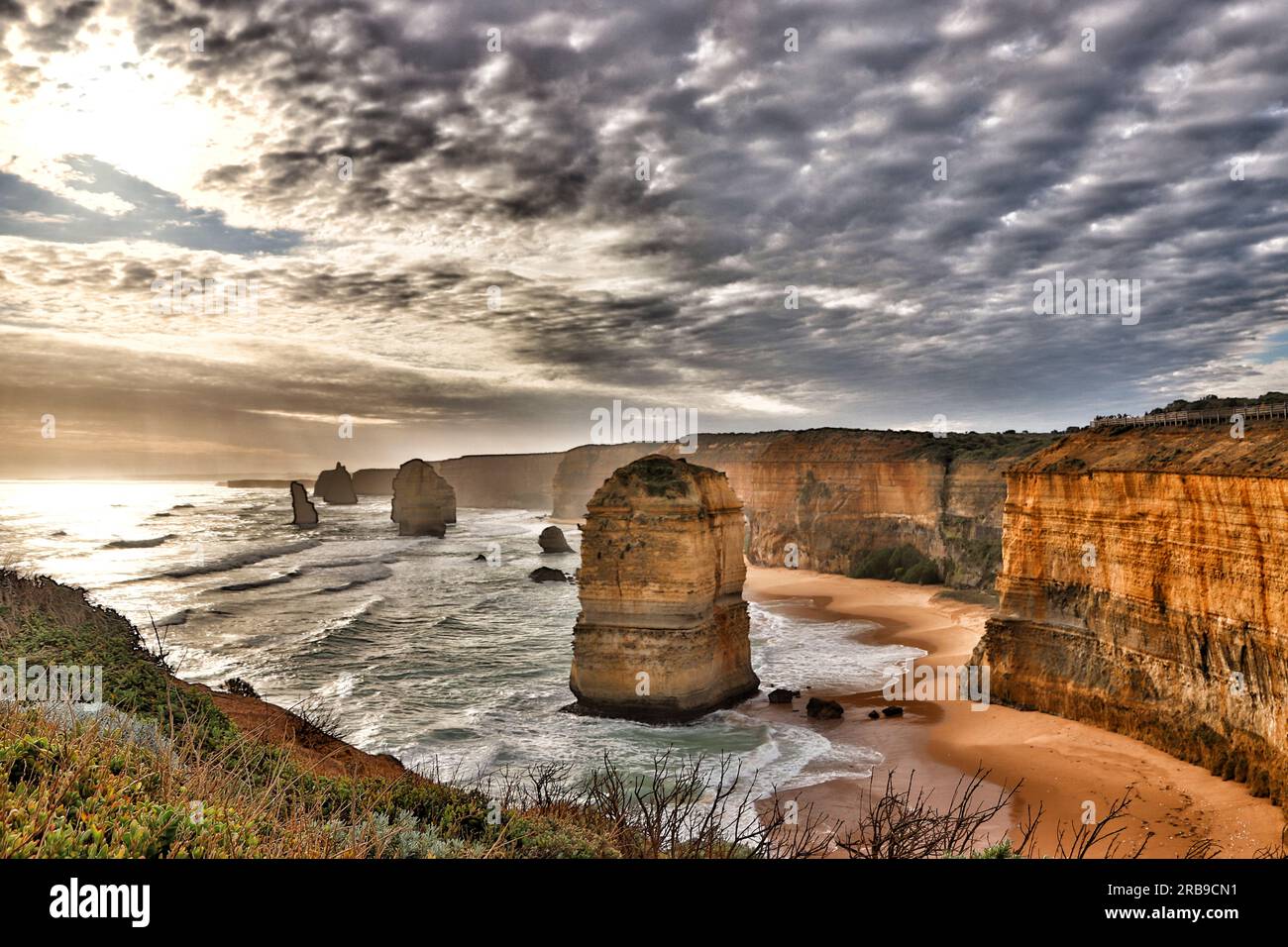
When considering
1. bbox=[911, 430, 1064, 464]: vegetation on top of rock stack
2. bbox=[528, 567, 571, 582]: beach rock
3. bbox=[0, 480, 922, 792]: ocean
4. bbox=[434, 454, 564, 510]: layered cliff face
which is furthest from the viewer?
bbox=[434, 454, 564, 510]: layered cliff face

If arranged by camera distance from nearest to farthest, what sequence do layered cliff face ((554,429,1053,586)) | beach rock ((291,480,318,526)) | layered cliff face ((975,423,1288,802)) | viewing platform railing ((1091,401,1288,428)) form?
layered cliff face ((975,423,1288,802)) → viewing platform railing ((1091,401,1288,428)) → layered cliff face ((554,429,1053,586)) → beach rock ((291,480,318,526))

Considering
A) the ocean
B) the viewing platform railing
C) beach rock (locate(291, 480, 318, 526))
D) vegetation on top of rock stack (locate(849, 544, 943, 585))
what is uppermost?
the viewing platform railing

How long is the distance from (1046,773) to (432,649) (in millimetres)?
24402

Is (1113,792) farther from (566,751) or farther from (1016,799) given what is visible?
(566,751)

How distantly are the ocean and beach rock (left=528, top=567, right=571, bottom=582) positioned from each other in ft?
3.31

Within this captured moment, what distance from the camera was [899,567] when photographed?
172ft

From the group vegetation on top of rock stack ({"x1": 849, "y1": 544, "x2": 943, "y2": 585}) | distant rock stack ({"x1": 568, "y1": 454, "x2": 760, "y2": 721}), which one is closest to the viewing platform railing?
distant rock stack ({"x1": 568, "y1": 454, "x2": 760, "y2": 721})

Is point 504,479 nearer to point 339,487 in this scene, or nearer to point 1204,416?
point 339,487

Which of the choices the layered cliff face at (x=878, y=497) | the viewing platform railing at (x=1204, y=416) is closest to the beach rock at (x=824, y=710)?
the viewing platform railing at (x=1204, y=416)

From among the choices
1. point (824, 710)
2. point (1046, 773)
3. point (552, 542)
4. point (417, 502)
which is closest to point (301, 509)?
point (417, 502)

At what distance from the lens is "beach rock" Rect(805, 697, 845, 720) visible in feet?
73.7

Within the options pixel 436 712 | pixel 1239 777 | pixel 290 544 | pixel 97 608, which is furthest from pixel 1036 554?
pixel 290 544

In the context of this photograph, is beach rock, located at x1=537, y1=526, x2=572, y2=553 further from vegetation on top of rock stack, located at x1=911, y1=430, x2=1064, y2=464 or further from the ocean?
vegetation on top of rock stack, located at x1=911, y1=430, x2=1064, y2=464

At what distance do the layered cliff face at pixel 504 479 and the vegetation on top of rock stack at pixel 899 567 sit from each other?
4337 inches
